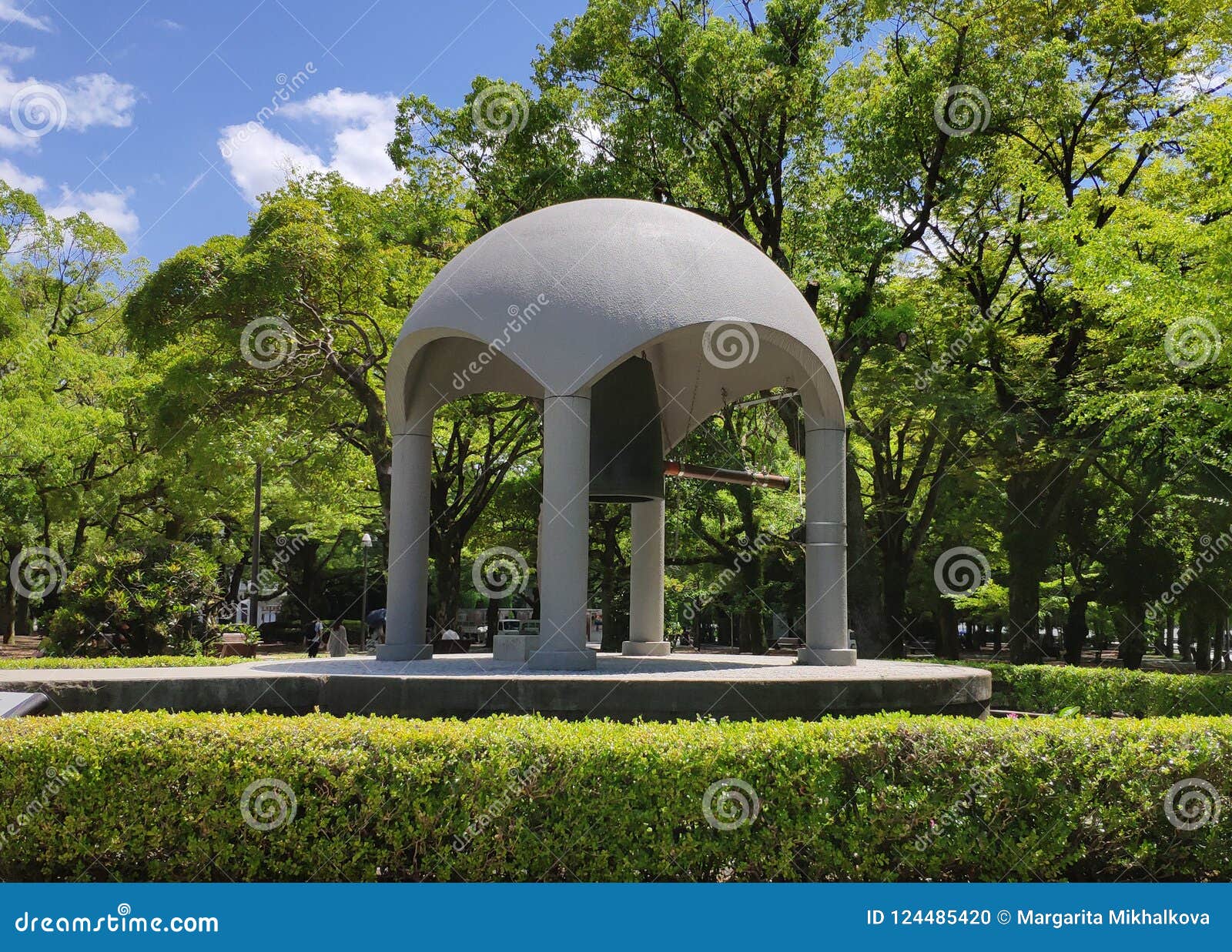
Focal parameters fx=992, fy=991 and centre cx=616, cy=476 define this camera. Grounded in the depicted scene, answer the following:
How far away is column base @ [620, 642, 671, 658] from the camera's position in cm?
1359

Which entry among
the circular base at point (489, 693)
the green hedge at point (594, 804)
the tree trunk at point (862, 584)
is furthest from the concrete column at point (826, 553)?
the tree trunk at point (862, 584)

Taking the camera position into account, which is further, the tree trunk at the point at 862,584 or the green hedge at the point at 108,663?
the tree trunk at the point at 862,584

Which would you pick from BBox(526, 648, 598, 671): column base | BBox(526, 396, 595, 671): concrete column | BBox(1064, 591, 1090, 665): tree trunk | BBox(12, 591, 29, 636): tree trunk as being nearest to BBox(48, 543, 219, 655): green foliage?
BBox(526, 396, 595, 671): concrete column

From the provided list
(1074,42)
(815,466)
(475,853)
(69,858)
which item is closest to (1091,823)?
(475,853)

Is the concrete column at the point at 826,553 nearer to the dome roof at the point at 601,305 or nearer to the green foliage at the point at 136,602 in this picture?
the dome roof at the point at 601,305

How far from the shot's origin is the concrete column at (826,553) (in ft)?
37.6

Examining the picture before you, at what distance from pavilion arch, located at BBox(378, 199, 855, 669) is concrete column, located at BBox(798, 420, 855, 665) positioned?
0.02 metres

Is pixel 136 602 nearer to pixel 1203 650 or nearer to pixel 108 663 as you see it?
pixel 108 663

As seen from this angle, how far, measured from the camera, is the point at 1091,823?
6.62 metres

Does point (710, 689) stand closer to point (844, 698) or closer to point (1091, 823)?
point (844, 698)

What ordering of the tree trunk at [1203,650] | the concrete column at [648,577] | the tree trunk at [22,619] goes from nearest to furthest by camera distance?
the concrete column at [648,577], the tree trunk at [1203,650], the tree trunk at [22,619]

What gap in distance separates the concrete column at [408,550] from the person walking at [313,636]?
666 inches

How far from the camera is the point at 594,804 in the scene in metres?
6.40

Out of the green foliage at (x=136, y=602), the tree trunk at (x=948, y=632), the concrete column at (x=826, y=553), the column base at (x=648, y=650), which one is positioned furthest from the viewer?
the tree trunk at (x=948, y=632)
